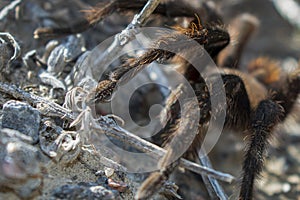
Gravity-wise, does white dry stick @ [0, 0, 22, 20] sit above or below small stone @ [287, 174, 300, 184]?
above

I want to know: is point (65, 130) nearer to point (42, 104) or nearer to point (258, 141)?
point (42, 104)

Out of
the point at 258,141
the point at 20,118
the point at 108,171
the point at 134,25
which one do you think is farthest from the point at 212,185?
the point at 20,118

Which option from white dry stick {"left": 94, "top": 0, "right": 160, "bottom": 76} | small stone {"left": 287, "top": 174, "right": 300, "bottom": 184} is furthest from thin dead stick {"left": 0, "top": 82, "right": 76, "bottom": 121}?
small stone {"left": 287, "top": 174, "right": 300, "bottom": 184}

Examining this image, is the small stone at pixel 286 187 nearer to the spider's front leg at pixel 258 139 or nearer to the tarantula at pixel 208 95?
the tarantula at pixel 208 95

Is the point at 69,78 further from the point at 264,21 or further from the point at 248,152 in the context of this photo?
the point at 264,21

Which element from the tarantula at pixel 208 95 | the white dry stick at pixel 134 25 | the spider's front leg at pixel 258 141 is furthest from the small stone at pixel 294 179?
the white dry stick at pixel 134 25

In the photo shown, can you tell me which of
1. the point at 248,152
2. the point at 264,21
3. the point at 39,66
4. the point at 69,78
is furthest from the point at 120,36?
the point at 264,21

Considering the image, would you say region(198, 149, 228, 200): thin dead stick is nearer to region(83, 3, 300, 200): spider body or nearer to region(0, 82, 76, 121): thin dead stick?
region(83, 3, 300, 200): spider body

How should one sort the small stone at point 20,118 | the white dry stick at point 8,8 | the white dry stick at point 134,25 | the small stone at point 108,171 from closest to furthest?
the small stone at point 20,118 → the small stone at point 108,171 → the white dry stick at point 134,25 → the white dry stick at point 8,8
